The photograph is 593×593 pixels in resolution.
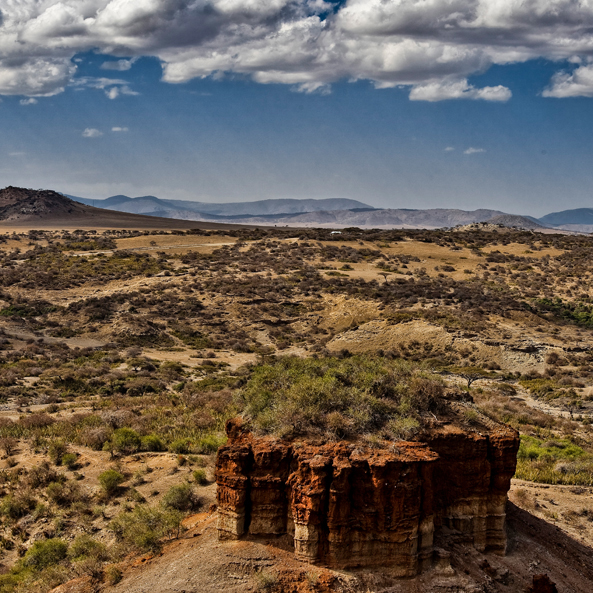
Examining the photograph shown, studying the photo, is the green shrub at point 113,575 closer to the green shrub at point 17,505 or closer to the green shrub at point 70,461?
the green shrub at point 17,505

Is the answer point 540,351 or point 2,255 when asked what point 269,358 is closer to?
point 540,351

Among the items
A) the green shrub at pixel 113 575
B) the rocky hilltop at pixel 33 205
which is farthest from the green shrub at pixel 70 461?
the rocky hilltop at pixel 33 205

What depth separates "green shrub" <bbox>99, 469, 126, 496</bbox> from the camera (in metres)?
16.9

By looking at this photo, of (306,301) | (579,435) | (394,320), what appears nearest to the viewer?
(579,435)

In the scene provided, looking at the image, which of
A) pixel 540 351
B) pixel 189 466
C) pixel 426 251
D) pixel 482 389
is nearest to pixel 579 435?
pixel 482 389

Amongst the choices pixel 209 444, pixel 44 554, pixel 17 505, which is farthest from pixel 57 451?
pixel 44 554

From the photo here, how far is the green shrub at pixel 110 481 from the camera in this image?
666 inches

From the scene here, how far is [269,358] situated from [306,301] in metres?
11.7

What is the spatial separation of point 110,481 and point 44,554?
354 cm

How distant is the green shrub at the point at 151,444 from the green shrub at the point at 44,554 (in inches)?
256

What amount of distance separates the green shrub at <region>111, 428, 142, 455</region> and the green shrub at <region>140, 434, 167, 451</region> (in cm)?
15

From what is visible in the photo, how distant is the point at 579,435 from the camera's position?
24047 mm

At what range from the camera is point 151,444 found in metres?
20.6

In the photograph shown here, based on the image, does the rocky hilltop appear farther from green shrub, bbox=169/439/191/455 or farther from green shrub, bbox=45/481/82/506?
green shrub, bbox=45/481/82/506
